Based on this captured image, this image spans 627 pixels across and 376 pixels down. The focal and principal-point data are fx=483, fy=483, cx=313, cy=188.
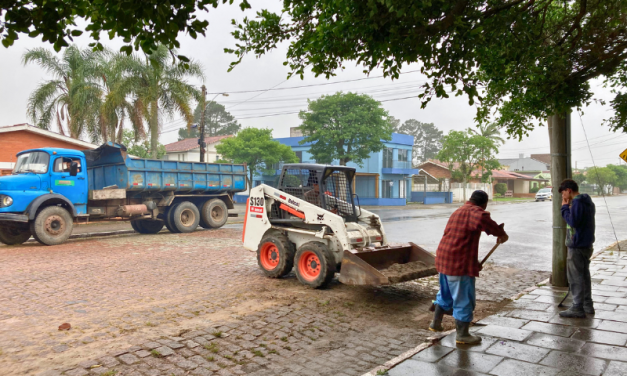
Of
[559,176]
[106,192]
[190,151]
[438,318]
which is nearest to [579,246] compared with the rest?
[438,318]

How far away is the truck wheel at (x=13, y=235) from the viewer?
44.1 feet

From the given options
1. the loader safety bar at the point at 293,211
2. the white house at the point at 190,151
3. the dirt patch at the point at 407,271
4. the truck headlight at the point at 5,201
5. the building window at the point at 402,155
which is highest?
the white house at the point at 190,151

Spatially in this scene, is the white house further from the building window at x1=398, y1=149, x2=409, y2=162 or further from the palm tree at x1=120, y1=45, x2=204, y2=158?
the palm tree at x1=120, y1=45, x2=204, y2=158

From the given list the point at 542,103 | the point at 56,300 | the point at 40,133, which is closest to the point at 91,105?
the point at 40,133

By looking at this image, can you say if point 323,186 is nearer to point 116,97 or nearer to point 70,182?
point 70,182

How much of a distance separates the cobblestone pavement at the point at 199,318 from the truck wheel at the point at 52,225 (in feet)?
8.17

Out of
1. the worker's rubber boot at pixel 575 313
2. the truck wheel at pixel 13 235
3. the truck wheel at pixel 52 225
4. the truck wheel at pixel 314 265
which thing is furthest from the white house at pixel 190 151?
the worker's rubber boot at pixel 575 313

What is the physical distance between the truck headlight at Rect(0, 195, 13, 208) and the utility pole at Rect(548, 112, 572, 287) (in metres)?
12.7

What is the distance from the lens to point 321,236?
7910 mm

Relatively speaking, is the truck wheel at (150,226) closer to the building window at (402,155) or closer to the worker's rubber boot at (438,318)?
the worker's rubber boot at (438,318)

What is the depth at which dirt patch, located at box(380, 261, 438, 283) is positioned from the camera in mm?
6923

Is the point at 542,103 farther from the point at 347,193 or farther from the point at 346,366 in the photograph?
the point at 346,366

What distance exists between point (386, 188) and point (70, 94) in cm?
2826

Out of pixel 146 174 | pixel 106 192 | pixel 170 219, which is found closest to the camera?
pixel 106 192
